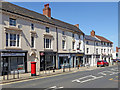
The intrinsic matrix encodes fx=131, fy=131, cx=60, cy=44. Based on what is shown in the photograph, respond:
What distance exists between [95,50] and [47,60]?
23.0 metres

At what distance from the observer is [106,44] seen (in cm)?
5069

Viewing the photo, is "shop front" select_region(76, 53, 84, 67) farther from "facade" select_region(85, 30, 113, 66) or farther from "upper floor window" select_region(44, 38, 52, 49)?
"upper floor window" select_region(44, 38, 52, 49)

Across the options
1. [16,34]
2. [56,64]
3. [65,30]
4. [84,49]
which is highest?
[65,30]

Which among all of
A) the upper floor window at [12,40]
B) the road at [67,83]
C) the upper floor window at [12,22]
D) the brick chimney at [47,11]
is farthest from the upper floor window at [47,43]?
the road at [67,83]

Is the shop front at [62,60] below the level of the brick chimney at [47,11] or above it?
below

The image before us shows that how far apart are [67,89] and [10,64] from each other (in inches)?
459

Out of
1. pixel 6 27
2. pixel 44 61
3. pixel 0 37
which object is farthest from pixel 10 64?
pixel 44 61

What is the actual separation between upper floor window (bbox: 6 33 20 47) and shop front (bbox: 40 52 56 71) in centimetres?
516

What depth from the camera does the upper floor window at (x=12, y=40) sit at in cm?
1808

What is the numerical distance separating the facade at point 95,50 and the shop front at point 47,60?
1467cm

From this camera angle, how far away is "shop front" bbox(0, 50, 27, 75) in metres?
17.3

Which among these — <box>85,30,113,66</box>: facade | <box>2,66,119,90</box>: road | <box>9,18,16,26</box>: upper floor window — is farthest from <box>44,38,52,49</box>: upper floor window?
<box>85,30,113,66</box>: facade

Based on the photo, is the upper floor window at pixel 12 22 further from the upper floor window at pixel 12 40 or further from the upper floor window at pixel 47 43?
the upper floor window at pixel 47 43

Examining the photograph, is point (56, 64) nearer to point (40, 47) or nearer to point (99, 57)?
point (40, 47)
